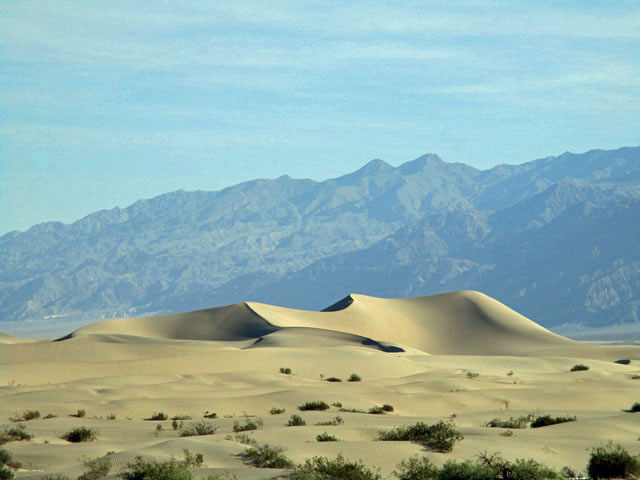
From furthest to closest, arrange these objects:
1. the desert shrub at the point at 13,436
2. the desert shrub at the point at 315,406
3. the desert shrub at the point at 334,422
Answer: the desert shrub at the point at 315,406 → the desert shrub at the point at 334,422 → the desert shrub at the point at 13,436

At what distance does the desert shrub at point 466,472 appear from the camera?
11.4 m

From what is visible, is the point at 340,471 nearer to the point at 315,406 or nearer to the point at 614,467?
the point at 614,467

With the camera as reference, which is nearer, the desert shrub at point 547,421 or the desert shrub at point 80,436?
the desert shrub at point 80,436

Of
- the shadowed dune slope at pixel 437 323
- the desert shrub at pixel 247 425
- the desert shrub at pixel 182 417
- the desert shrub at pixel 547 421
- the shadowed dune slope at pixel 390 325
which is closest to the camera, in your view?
the desert shrub at pixel 247 425

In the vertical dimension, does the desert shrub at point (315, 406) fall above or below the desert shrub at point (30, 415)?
below

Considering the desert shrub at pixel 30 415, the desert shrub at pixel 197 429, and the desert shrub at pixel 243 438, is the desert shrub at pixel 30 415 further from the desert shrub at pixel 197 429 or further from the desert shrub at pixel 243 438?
the desert shrub at pixel 243 438

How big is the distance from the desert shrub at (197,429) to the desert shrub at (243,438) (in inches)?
49.6

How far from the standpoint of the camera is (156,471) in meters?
11.2

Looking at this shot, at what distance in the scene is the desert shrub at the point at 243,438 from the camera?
1468 cm

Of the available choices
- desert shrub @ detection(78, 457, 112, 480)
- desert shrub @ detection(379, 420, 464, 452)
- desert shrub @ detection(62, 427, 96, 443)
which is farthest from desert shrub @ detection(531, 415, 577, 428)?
desert shrub @ detection(78, 457, 112, 480)

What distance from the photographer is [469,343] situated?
72312 millimetres

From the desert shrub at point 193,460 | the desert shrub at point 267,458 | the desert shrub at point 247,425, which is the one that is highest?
the desert shrub at point 193,460

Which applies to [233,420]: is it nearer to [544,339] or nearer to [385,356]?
[385,356]

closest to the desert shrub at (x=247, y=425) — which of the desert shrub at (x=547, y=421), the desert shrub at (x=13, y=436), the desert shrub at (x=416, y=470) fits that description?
the desert shrub at (x=13, y=436)
